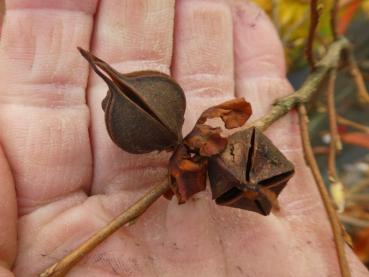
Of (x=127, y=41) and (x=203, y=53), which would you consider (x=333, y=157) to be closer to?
(x=203, y=53)

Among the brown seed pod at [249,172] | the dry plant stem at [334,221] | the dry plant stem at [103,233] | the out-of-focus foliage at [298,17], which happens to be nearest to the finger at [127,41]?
the dry plant stem at [103,233]

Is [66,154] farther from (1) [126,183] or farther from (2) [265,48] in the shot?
(2) [265,48]

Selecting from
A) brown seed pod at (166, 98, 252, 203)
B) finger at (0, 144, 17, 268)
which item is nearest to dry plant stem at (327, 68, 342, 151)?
brown seed pod at (166, 98, 252, 203)

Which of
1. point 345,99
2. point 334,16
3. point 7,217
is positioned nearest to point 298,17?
point 334,16

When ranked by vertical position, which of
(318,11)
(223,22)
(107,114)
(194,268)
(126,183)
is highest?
(318,11)

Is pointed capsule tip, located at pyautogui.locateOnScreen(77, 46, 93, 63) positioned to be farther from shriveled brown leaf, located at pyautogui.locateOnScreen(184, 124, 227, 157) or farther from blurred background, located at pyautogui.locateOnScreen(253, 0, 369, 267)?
blurred background, located at pyautogui.locateOnScreen(253, 0, 369, 267)

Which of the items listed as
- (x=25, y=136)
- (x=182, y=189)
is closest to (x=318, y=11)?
(x=182, y=189)

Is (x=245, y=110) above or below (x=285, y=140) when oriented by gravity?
above

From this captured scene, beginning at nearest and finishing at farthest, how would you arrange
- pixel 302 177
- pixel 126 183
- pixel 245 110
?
pixel 245 110
pixel 126 183
pixel 302 177
